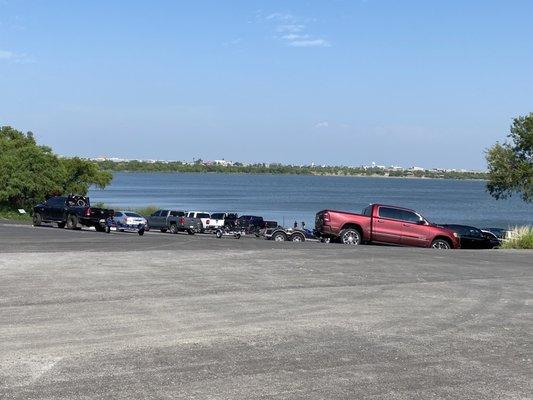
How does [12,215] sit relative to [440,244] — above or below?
below

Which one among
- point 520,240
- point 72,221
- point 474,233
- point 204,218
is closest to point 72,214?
point 72,221

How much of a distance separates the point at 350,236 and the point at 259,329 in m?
19.1

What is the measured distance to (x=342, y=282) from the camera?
16.8 metres

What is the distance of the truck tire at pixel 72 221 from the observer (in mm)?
39531

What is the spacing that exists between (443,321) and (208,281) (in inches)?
216

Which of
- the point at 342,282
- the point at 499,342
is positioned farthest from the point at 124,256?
the point at 499,342

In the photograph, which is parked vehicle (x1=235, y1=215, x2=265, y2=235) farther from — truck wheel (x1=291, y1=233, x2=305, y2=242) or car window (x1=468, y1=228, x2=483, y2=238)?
car window (x1=468, y1=228, x2=483, y2=238)

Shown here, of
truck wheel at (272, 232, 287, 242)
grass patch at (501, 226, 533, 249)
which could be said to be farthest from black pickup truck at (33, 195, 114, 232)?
grass patch at (501, 226, 533, 249)

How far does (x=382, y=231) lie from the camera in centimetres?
2981

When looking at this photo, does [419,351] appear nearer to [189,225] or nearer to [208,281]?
[208,281]

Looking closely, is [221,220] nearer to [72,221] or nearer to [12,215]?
[72,221]

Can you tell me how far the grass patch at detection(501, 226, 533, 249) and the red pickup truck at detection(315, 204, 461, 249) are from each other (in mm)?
2334

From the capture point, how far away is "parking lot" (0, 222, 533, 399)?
8.15 meters

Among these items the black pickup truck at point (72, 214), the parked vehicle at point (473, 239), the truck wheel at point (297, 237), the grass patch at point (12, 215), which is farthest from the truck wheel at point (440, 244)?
the grass patch at point (12, 215)
